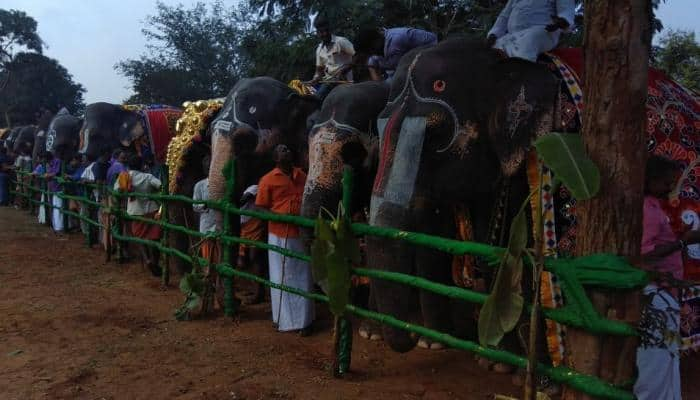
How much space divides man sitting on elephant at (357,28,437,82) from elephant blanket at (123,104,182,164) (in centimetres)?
412

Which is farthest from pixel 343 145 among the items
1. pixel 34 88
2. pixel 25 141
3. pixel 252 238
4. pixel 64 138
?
pixel 34 88

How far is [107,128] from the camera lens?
31.2 feet

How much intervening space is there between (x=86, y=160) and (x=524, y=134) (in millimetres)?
8282

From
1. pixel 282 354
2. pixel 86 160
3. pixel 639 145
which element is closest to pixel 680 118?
pixel 639 145

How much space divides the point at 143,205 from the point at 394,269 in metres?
4.65

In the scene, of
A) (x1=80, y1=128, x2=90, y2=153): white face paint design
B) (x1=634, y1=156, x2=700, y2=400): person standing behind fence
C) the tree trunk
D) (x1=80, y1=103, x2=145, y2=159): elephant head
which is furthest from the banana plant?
(x1=80, y1=128, x2=90, y2=153): white face paint design

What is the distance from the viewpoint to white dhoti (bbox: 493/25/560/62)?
12.6ft

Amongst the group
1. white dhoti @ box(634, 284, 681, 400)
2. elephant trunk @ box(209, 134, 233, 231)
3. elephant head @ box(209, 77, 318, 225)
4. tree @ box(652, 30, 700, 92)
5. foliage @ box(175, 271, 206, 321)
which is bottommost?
foliage @ box(175, 271, 206, 321)

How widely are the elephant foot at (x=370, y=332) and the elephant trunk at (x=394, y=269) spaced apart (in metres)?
1.18

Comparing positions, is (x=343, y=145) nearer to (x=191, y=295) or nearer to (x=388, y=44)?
(x=388, y=44)

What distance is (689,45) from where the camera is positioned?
13398mm

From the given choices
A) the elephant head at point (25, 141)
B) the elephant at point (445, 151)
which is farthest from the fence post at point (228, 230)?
the elephant head at point (25, 141)

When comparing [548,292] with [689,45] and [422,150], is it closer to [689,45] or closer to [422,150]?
[422,150]

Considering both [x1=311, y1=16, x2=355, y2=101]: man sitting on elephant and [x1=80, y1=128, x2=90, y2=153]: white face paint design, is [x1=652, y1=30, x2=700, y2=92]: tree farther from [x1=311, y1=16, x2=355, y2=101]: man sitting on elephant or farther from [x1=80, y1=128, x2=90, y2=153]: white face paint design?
[x1=80, y1=128, x2=90, y2=153]: white face paint design
